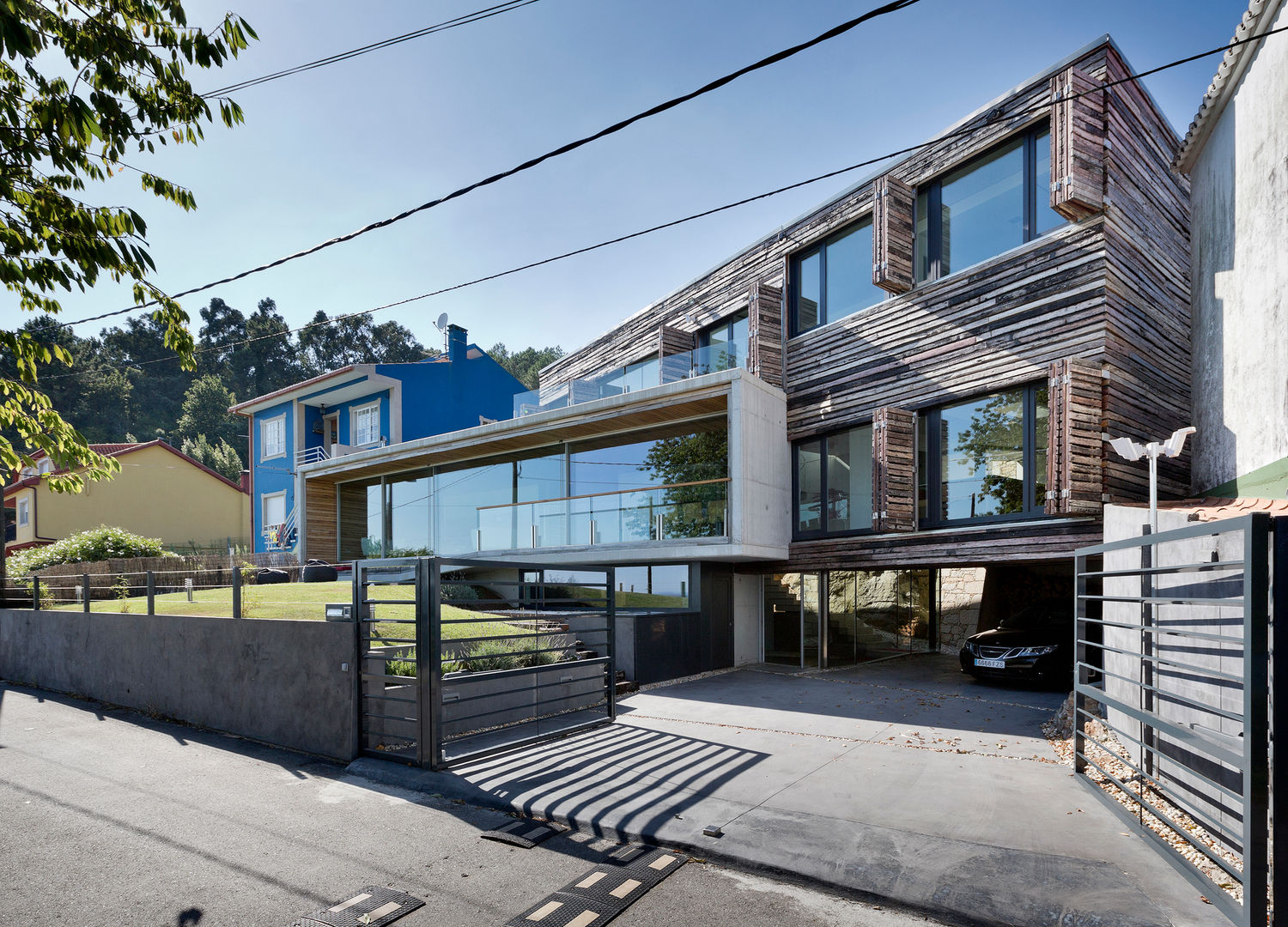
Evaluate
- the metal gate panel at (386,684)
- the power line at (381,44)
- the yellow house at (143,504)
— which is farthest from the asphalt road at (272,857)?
the yellow house at (143,504)

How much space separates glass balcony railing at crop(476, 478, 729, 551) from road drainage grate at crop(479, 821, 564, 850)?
7.86m

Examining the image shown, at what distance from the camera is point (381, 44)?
772 centimetres

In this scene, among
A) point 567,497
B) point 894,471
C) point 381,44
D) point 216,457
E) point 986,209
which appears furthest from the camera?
point 216,457

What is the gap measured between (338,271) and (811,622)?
10100 millimetres

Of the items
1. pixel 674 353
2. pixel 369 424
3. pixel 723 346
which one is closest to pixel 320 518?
pixel 369 424

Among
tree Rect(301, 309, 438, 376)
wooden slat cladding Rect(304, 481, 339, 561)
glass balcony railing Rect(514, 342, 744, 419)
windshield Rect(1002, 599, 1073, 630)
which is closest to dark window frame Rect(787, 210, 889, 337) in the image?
glass balcony railing Rect(514, 342, 744, 419)

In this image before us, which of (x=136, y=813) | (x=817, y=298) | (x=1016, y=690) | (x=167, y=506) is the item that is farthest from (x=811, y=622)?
(x=167, y=506)

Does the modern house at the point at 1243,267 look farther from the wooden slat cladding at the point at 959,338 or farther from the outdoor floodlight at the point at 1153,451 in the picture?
the wooden slat cladding at the point at 959,338

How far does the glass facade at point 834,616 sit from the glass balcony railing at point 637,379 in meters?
4.31

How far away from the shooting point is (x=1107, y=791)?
605 centimetres

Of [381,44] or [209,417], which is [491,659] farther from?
[209,417]

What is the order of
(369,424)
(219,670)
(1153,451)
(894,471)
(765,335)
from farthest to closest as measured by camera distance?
(369,424)
(765,335)
(894,471)
(219,670)
(1153,451)

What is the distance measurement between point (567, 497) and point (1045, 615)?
29.2ft

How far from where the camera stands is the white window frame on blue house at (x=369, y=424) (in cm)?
2367
